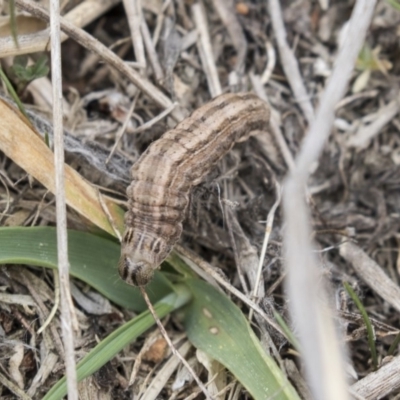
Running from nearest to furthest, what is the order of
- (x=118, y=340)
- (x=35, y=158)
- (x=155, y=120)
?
(x=118, y=340), (x=35, y=158), (x=155, y=120)

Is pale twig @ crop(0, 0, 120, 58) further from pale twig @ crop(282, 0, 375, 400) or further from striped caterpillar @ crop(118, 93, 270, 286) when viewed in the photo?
pale twig @ crop(282, 0, 375, 400)

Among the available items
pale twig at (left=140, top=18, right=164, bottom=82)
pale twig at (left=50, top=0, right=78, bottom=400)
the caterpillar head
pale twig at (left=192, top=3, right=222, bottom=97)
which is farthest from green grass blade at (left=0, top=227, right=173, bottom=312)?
pale twig at (left=192, top=3, right=222, bottom=97)

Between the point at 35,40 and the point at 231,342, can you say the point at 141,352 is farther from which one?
the point at 35,40

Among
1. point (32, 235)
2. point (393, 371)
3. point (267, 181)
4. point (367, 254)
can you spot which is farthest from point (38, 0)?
point (393, 371)

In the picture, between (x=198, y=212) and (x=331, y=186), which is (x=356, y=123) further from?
(x=198, y=212)

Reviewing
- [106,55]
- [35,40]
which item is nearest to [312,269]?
[106,55]

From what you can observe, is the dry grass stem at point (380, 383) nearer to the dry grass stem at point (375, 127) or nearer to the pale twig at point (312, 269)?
the pale twig at point (312, 269)

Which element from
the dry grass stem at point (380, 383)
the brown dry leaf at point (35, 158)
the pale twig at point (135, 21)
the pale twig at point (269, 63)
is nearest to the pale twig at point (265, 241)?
the dry grass stem at point (380, 383)
